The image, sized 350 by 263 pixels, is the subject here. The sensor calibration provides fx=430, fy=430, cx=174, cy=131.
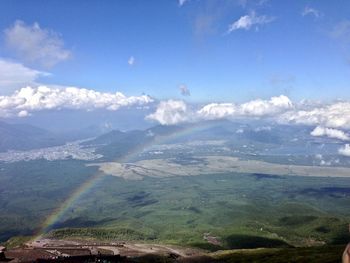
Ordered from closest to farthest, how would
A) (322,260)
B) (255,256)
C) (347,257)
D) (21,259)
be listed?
(347,257), (322,260), (21,259), (255,256)

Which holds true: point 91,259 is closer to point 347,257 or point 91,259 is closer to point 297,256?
point 297,256

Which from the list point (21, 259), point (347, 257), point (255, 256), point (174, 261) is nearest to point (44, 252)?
point (21, 259)

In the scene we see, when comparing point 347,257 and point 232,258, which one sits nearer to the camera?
point 347,257

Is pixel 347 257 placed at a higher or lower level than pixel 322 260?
higher

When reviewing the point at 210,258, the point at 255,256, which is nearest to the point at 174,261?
the point at 210,258

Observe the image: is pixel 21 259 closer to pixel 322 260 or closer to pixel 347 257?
pixel 322 260

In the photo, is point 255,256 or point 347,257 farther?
point 255,256

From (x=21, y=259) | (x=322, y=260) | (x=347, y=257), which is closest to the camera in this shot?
(x=347, y=257)

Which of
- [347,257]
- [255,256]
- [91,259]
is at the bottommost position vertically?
[255,256]

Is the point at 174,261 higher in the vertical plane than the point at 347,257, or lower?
lower
